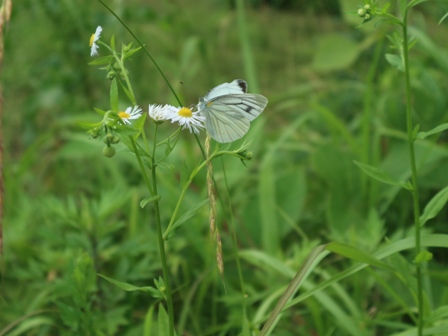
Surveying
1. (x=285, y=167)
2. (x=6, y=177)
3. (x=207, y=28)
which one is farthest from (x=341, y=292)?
(x=207, y=28)

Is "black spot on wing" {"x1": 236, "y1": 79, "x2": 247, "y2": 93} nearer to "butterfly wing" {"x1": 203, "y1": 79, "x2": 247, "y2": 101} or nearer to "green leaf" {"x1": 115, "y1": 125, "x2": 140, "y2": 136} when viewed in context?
"butterfly wing" {"x1": 203, "y1": 79, "x2": 247, "y2": 101}

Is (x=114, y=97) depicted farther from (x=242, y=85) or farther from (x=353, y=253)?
(x=353, y=253)

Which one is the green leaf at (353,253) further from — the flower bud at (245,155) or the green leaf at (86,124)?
the green leaf at (86,124)

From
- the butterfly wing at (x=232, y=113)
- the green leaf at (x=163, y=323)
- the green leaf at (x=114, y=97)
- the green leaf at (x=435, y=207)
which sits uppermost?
the green leaf at (x=114, y=97)

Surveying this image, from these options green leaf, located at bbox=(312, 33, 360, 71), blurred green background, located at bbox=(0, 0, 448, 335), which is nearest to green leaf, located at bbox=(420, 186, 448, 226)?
blurred green background, located at bbox=(0, 0, 448, 335)

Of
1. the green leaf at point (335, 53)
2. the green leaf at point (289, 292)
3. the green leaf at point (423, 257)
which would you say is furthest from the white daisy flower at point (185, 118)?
the green leaf at point (335, 53)

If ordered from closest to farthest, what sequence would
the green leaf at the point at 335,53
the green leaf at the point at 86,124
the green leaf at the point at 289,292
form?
the green leaf at the point at 86,124
the green leaf at the point at 289,292
the green leaf at the point at 335,53
